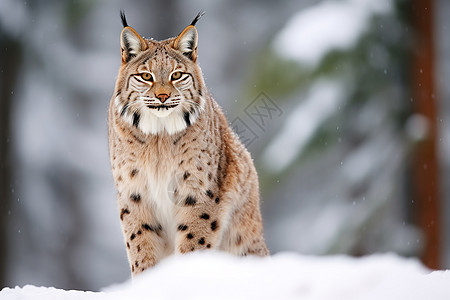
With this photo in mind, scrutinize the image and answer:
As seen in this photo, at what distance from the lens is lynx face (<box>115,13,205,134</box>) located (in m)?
5.19

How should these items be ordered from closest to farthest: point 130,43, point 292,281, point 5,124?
point 292,281
point 130,43
point 5,124

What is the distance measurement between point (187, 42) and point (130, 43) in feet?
1.44

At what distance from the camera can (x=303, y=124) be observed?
7828 mm

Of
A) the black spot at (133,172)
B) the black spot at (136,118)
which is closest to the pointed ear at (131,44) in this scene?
the black spot at (136,118)

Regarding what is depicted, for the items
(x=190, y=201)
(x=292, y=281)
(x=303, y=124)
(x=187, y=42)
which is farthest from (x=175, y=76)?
(x=303, y=124)

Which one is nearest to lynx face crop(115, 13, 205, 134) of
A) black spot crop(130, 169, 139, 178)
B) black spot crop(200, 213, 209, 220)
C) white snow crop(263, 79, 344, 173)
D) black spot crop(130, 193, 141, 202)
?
black spot crop(130, 169, 139, 178)

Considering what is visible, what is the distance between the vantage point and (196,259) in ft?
13.6

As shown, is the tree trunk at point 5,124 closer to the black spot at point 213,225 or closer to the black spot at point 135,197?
the black spot at point 135,197

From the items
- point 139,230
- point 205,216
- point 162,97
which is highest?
point 162,97

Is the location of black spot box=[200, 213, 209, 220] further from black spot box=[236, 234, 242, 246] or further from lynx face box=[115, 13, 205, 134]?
lynx face box=[115, 13, 205, 134]

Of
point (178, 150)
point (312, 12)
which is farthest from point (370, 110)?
point (178, 150)

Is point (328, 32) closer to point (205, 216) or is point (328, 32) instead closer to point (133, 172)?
point (205, 216)

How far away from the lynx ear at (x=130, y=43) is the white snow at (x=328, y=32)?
2.86m

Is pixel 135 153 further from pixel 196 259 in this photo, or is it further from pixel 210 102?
pixel 196 259
